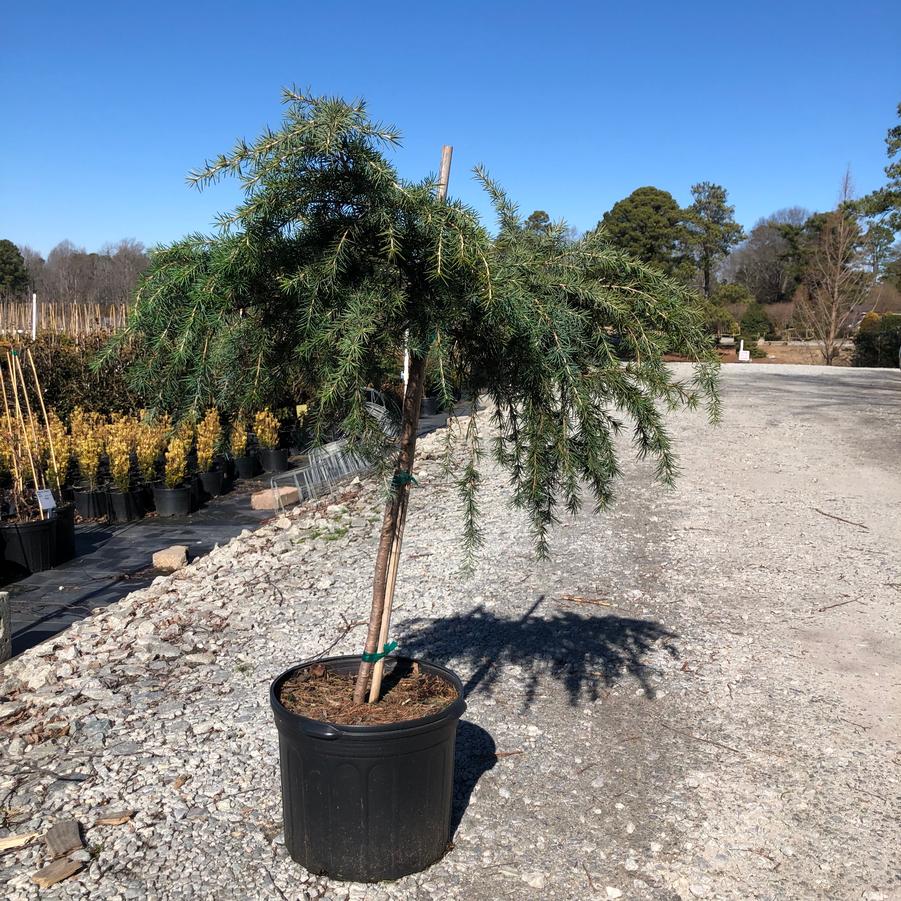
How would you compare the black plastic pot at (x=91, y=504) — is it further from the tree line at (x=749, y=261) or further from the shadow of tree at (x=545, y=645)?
the tree line at (x=749, y=261)

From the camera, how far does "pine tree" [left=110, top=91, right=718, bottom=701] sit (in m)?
2.31

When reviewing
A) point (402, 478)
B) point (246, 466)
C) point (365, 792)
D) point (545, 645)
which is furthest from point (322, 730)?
point (246, 466)

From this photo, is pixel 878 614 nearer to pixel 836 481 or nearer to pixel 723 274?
pixel 836 481

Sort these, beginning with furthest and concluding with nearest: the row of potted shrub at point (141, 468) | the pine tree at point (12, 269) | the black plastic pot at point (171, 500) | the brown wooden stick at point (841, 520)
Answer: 1. the pine tree at point (12, 269)
2. the black plastic pot at point (171, 500)
3. the row of potted shrub at point (141, 468)
4. the brown wooden stick at point (841, 520)

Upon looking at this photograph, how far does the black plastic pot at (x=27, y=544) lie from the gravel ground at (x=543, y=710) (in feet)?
4.97

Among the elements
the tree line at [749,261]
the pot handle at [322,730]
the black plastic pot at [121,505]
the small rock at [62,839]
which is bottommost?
the small rock at [62,839]

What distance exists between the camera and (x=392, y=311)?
235 cm

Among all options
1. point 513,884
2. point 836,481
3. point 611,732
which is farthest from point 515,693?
point 836,481

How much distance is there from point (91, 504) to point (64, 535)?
1652 mm

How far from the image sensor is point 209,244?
8.16ft

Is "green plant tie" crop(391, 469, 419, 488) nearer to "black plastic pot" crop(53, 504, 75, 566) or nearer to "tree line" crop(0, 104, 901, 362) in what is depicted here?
"black plastic pot" crop(53, 504, 75, 566)

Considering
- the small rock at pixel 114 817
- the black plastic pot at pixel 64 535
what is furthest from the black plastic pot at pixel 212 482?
the small rock at pixel 114 817

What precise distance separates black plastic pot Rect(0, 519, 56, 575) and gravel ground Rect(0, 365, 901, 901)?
1.51 metres

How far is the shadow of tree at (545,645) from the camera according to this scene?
444 centimetres
